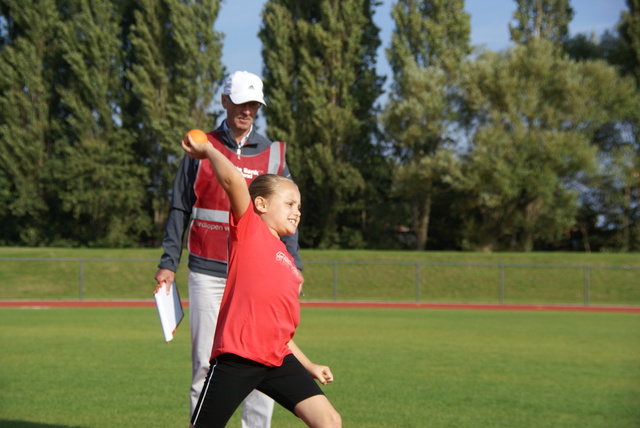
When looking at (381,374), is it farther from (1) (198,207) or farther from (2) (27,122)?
(2) (27,122)

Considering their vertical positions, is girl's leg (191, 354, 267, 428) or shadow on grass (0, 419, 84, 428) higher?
girl's leg (191, 354, 267, 428)

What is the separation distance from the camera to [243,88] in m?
5.17

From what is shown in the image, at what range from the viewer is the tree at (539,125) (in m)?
38.8

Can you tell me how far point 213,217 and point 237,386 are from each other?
1.92 metres

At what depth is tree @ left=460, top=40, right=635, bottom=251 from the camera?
38812 millimetres

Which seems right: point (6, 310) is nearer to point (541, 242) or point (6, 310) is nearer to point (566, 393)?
point (566, 393)

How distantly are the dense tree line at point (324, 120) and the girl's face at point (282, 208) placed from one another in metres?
36.7

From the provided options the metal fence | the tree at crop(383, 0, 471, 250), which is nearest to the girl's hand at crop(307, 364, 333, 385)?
the metal fence

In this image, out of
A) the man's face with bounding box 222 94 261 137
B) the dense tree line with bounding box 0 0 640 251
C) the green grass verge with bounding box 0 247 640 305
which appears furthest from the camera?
the dense tree line with bounding box 0 0 640 251

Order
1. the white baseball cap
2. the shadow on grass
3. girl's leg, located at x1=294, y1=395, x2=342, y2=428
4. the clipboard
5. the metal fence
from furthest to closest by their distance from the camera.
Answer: the metal fence
the shadow on grass
the white baseball cap
the clipboard
girl's leg, located at x1=294, y1=395, x2=342, y2=428

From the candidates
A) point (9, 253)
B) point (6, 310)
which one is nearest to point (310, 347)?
point (6, 310)

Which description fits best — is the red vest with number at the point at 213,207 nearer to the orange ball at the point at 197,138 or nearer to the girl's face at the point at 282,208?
the girl's face at the point at 282,208

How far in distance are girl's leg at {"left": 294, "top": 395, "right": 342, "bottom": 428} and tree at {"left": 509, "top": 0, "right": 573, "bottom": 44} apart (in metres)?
44.6

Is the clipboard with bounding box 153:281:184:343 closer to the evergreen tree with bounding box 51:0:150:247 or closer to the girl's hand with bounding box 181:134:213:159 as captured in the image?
the girl's hand with bounding box 181:134:213:159
